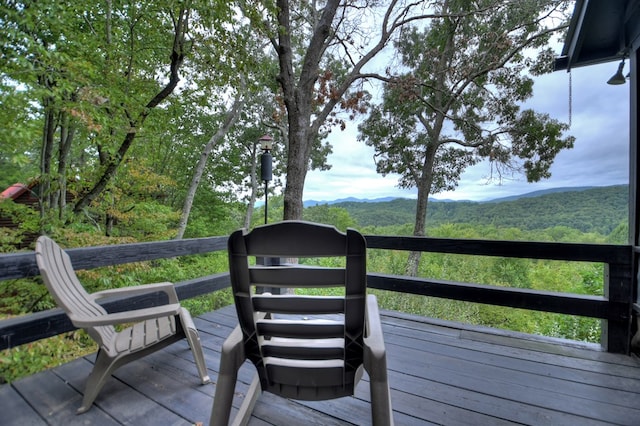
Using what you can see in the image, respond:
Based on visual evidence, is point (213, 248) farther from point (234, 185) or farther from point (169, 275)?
point (234, 185)

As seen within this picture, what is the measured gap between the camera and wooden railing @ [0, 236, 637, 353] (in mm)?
1736

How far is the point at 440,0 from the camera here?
21.3ft

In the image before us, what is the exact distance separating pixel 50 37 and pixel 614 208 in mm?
10075

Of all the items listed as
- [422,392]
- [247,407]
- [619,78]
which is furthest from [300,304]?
[619,78]

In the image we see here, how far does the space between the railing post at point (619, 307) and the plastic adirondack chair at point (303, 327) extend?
82.9 inches

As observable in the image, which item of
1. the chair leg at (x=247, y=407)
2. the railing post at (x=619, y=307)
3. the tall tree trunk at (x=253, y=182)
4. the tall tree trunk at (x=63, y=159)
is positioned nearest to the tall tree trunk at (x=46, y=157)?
the tall tree trunk at (x=63, y=159)

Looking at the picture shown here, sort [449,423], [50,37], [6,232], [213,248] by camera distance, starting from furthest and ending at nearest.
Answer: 1. [6,232]
2. [50,37]
3. [213,248]
4. [449,423]

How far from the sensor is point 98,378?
158cm

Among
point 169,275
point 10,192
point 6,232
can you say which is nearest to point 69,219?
point 6,232

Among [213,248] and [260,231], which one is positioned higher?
[260,231]

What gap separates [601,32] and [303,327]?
3.57 metres

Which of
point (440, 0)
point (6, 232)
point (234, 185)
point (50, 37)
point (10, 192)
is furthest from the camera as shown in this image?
point (234, 185)

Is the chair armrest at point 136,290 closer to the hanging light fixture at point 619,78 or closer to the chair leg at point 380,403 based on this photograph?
the chair leg at point 380,403

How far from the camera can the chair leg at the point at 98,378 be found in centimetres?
155
